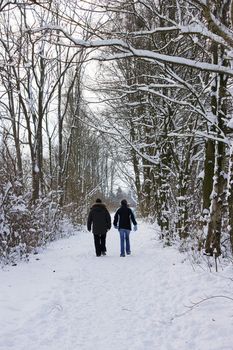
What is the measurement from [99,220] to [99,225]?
0.51 ft

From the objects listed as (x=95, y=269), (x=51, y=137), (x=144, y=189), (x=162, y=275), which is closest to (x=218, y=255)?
(x=162, y=275)

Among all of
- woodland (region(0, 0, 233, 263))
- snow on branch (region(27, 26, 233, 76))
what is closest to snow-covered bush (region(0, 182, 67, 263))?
woodland (region(0, 0, 233, 263))

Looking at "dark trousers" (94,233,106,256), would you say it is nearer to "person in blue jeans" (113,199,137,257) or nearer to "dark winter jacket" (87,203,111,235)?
"dark winter jacket" (87,203,111,235)

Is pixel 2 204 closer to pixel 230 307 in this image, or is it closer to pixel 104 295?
pixel 104 295

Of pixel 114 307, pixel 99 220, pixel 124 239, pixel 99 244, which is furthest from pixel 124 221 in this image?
pixel 114 307

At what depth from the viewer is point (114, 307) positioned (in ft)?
21.3

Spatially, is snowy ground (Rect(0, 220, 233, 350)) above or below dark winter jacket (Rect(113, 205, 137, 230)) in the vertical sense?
below

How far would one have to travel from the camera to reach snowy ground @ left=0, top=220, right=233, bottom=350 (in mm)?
4891

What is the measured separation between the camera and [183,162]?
1278cm

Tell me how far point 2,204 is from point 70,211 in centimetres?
1191

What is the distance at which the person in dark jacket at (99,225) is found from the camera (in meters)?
12.8

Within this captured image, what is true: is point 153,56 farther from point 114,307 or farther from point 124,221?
point 124,221

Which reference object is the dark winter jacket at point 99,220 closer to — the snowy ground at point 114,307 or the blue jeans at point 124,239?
the blue jeans at point 124,239

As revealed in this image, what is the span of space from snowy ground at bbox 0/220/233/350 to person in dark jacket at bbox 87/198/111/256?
90.6 inches
